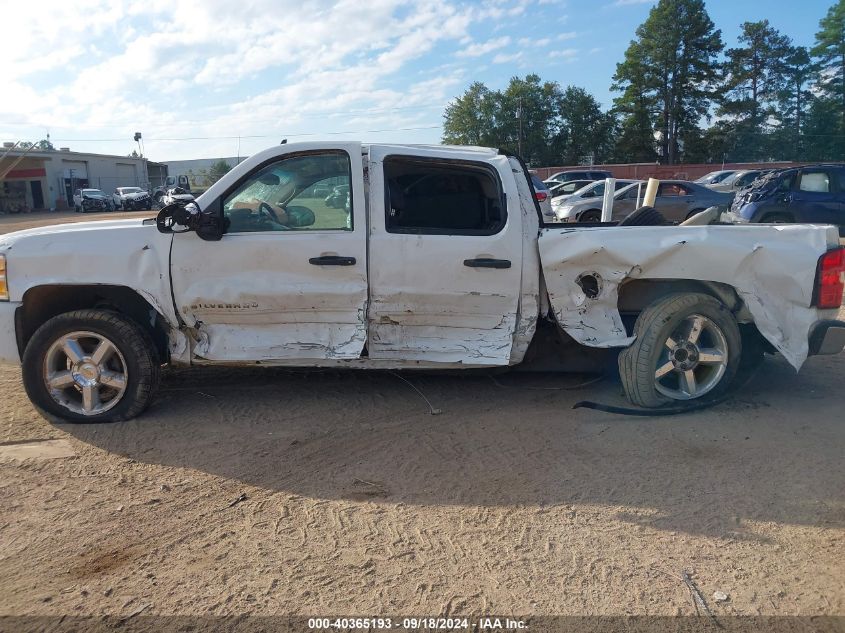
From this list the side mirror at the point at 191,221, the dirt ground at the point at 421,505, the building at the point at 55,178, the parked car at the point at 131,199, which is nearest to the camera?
the dirt ground at the point at 421,505

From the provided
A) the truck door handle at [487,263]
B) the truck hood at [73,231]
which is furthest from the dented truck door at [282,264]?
the truck door handle at [487,263]

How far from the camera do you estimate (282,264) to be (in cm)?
454

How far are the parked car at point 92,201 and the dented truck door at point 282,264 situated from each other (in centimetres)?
4768

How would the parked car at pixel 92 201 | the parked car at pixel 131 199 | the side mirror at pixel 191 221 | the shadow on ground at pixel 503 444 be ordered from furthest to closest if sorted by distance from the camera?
the parked car at pixel 131 199, the parked car at pixel 92 201, the side mirror at pixel 191 221, the shadow on ground at pixel 503 444

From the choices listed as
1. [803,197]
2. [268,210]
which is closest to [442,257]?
[268,210]

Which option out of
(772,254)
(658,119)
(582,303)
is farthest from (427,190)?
(658,119)

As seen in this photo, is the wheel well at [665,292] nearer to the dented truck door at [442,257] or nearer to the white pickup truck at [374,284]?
the white pickup truck at [374,284]

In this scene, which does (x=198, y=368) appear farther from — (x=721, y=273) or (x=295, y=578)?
(x=721, y=273)

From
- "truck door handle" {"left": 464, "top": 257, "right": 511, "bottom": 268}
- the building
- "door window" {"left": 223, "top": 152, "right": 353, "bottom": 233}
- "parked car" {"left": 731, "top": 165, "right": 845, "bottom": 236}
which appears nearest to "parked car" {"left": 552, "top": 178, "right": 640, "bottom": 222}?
"parked car" {"left": 731, "top": 165, "right": 845, "bottom": 236}

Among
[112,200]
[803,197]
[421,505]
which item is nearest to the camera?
[421,505]

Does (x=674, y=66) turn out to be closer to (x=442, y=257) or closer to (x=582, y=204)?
(x=582, y=204)

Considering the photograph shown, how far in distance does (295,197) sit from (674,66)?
61559 mm

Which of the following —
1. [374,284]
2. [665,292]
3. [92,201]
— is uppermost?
[374,284]

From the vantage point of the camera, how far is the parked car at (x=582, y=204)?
18422mm
